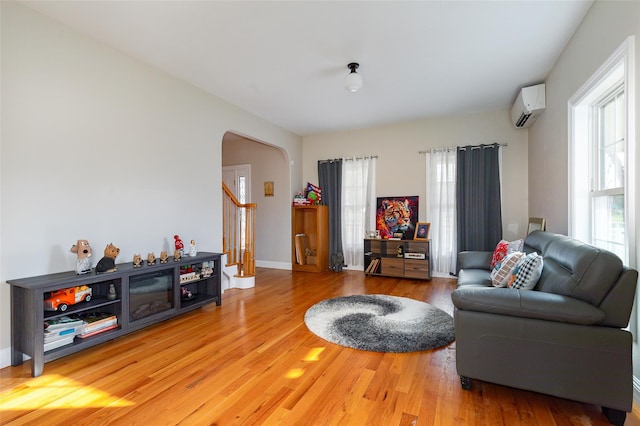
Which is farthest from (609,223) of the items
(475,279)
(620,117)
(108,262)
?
(108,262)

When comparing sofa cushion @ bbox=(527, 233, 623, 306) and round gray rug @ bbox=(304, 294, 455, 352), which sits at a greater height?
sofa cushion @ bbox=(527, 233, 623, 306)

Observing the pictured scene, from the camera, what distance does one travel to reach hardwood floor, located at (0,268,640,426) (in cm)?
155

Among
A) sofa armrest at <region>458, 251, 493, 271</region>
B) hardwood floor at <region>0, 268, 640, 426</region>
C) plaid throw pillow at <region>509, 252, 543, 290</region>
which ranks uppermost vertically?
plaid throw pillow at <region>509, 252, 543, 290</region>

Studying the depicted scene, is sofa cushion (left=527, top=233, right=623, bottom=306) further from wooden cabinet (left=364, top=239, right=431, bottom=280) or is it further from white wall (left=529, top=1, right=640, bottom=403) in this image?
wooden cabinet (left=364, top=239, right=431, bottom=280)

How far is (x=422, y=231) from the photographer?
4781mm

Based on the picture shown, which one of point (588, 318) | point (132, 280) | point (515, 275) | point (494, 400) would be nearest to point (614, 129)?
point (515, 275)

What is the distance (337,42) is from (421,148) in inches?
113

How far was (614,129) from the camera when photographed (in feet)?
7.32

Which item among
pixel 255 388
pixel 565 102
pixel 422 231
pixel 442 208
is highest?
pixel 565 102

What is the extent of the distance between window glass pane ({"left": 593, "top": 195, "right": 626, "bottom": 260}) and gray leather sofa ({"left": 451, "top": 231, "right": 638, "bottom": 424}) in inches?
25.7

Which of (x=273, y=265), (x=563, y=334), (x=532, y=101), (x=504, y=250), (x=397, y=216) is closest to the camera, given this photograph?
(x=563, y=334)

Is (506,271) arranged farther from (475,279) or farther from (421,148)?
(421,148)

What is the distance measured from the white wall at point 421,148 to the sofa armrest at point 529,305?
3.31 m

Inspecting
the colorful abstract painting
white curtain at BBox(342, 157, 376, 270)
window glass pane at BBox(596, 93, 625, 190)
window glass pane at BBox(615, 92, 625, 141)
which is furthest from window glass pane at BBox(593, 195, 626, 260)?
white curtain at BBox(342, 157, 376, 270)
